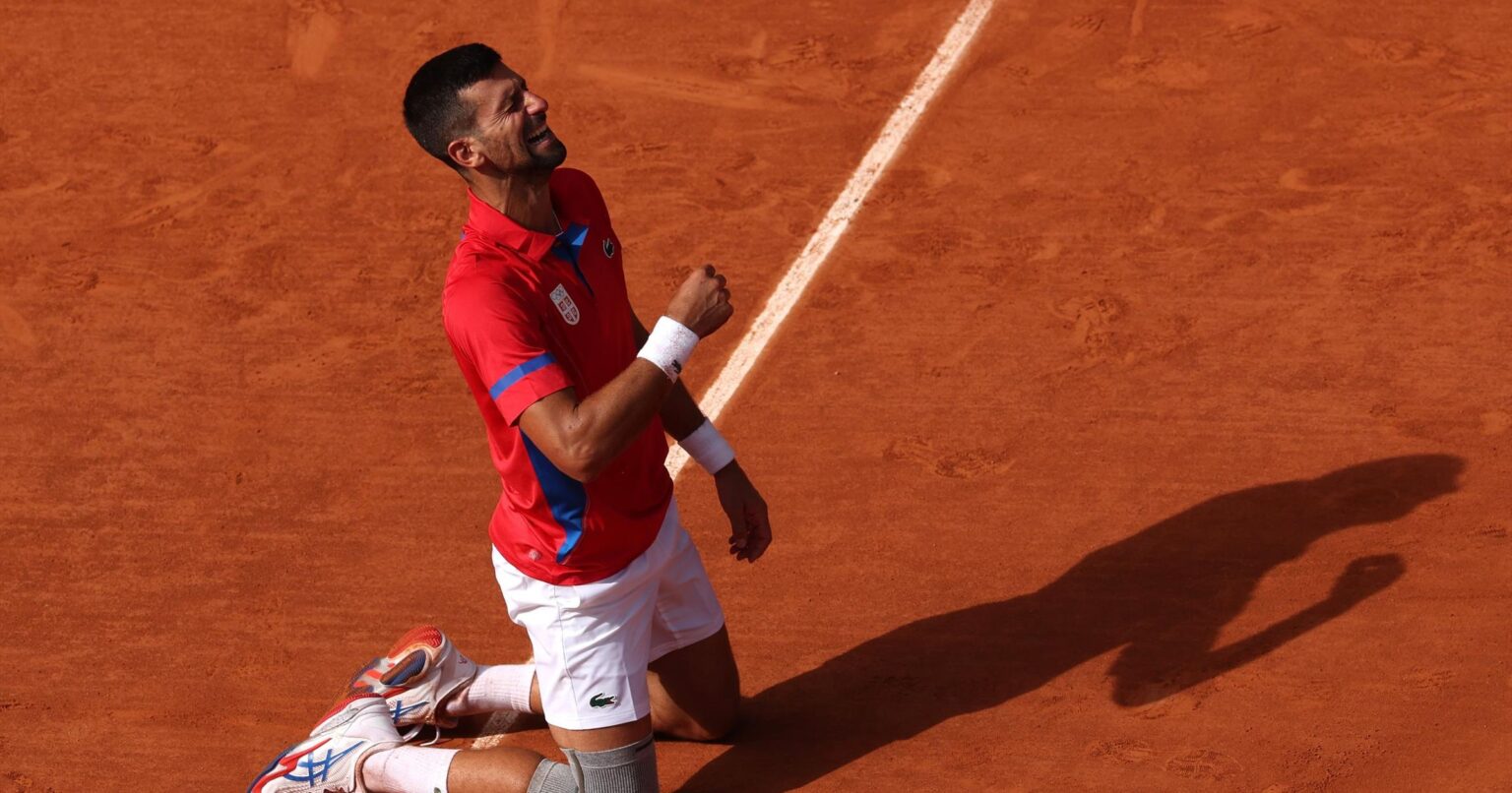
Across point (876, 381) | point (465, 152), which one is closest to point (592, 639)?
point (465, 152)

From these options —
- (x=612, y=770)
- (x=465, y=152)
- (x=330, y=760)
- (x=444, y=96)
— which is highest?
(x=444, y=96)

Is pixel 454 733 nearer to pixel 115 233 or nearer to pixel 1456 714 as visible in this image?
pixel 1456 714

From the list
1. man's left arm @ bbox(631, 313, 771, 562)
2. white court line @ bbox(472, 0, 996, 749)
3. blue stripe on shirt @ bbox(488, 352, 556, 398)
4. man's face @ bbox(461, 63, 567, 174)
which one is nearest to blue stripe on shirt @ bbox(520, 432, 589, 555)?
blue stripe on shirt @ bbox(488, 352, 556, 398)

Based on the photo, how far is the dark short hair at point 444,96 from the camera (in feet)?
16.2

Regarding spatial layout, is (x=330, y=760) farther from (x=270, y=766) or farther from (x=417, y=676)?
(x=417, y=676)

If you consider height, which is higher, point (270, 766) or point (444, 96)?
point (444, 96)

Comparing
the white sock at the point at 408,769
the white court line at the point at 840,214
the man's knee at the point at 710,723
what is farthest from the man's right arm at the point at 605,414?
the white court line at the point at 840,214

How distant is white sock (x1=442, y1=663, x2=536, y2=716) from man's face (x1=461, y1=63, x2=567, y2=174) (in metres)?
1.88

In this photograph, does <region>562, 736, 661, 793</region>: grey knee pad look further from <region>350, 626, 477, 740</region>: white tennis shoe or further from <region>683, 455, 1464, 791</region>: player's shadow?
<region>350, 626, 477, 740</region>: white tennis shoe

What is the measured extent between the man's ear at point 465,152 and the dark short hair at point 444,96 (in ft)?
0.06

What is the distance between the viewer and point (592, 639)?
5.22m

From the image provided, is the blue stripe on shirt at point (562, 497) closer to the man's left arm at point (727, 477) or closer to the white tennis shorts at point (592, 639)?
the white tennis shorts at point (592, 639)

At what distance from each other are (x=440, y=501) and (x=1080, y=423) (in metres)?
2.66

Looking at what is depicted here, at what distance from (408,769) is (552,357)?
59.4 inches
